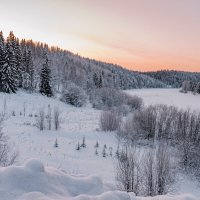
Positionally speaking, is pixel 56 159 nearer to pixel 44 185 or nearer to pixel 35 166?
pixel 35 166

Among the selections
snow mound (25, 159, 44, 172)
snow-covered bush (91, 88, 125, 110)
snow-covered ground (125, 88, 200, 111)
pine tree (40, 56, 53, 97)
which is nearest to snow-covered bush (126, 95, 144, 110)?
snow-covered bush (91, 88, 125, 110)

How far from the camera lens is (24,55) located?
237ft

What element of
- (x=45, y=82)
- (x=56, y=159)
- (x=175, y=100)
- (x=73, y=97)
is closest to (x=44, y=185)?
(x=56, y=159)

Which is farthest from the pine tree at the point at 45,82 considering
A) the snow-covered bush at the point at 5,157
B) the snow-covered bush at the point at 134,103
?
the snow-covered bush at the point at 5,157

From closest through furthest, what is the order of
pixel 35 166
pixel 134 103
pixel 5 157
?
1. pixel 35 166
2. pixel 5 157
3. pixel 134 103

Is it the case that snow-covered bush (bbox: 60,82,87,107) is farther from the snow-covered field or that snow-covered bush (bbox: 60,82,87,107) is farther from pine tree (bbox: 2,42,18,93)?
pine tree (bbox: 2,42,18,93)

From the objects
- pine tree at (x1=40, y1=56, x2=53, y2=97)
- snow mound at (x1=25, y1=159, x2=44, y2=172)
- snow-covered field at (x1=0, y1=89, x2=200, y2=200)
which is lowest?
snow-covered field at (x1=0, y1=89, x2=200, y2=200)

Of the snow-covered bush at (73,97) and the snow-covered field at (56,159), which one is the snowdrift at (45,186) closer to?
A: the snow-covered field at (56,159)

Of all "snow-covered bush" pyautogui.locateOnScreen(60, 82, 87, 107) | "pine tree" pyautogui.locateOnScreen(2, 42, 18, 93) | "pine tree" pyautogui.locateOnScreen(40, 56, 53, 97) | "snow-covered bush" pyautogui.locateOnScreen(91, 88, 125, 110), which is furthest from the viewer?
"snow-covered bush" pyautogui.locateOnScreen(91, 88, 125, 110)

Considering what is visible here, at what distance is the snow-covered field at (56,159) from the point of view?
5473 millimetres

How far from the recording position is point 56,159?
26.3 m

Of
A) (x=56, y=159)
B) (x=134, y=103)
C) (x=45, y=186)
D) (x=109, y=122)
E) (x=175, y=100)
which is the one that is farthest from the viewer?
(x=175, y=100)

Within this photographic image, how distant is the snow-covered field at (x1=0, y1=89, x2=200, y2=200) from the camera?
215 inches

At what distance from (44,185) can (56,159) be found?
834 inches
